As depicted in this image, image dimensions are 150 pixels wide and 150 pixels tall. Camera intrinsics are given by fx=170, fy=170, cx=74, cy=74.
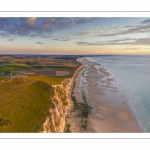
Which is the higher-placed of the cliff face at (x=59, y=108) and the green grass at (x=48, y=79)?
the green grass at (x=48, y=79)

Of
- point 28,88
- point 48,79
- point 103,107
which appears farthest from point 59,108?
point 103,107

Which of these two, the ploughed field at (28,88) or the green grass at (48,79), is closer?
the ploughed field at (28,88)

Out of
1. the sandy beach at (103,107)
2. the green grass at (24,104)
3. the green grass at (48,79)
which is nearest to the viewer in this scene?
the green grass at (24,104)

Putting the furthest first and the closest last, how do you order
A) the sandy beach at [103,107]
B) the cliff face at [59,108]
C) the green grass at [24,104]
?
the sandy beach at [103,107], the cliff face at [59,108], the green grass at [24,104]

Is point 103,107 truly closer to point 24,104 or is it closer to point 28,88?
point 28,88

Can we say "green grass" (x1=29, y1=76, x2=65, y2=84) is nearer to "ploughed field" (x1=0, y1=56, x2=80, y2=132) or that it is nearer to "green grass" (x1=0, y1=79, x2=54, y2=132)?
"ploughed field" (x1=0, y1=56, x2=80, y2=132)

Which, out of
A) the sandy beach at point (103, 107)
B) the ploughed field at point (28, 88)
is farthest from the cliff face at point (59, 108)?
the sandy beach at point (103, 107)

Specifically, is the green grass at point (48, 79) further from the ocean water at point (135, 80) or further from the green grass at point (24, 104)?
the ocean water at point (135, 80)
